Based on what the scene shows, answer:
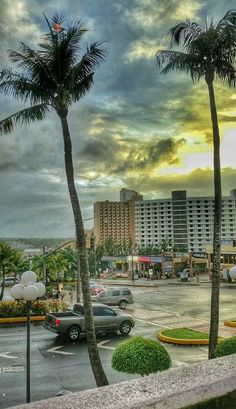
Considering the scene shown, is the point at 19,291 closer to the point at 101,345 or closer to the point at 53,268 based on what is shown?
the point at 101,345

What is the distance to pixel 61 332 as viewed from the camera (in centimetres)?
1892

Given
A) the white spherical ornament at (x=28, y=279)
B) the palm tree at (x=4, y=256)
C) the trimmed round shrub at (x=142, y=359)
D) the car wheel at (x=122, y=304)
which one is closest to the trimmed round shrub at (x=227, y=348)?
the trimmed round shrub at (x=142, y=359)

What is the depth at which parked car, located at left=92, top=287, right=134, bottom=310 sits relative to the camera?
106ft

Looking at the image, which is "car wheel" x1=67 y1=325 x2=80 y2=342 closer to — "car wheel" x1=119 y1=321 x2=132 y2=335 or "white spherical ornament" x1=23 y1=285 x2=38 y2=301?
"car wheel" x1=119 y1=321 x2=132 y2=335

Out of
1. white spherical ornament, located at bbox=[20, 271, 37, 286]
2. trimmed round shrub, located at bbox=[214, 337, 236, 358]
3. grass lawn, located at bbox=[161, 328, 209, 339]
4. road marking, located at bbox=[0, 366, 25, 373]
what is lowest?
road marking, located at bbox=[0, 366, 25, 373]

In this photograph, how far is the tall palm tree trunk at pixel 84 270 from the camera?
10.1 metres

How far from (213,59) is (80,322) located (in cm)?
1351

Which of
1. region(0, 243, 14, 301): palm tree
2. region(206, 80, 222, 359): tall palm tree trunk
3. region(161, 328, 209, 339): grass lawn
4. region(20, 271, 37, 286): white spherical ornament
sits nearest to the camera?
region(206, 80, 222, 359): tall palm tree trunk

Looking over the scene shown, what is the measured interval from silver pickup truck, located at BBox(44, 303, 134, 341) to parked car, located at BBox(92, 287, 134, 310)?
35.5ft

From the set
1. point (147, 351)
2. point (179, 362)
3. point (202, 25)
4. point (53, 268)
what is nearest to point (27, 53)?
point (202, 25)

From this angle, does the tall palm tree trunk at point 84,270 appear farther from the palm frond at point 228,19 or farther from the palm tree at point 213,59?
the palm frond at point 228,19

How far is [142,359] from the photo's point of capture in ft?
31.7

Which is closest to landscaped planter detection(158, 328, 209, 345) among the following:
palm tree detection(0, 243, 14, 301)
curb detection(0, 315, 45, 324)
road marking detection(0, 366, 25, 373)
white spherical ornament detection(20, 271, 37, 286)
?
road marking detection(0, 366, 25, 373)

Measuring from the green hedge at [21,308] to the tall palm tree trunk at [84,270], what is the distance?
54.6 feet
